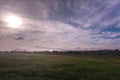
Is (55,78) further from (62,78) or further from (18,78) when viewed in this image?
(18,78)

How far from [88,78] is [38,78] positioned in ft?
27.7

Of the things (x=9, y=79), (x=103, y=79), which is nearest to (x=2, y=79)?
(x=9, y=79)

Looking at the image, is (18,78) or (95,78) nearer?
(18,78)

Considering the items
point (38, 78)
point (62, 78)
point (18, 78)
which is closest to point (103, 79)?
point (62, 78)

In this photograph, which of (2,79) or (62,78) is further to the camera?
(62,78)

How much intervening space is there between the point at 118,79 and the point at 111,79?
1104 mm

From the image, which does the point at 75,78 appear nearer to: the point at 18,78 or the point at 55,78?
the point at 55,78

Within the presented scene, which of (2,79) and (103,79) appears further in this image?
(103,79)

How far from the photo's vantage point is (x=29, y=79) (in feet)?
74.3

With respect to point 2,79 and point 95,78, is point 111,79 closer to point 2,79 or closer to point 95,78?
point 95,78

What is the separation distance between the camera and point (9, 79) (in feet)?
72.9

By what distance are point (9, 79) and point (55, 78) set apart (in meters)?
7.33


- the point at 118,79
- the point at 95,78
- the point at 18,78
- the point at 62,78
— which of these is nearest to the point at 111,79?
the point at 118,79

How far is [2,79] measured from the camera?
22.1 m
